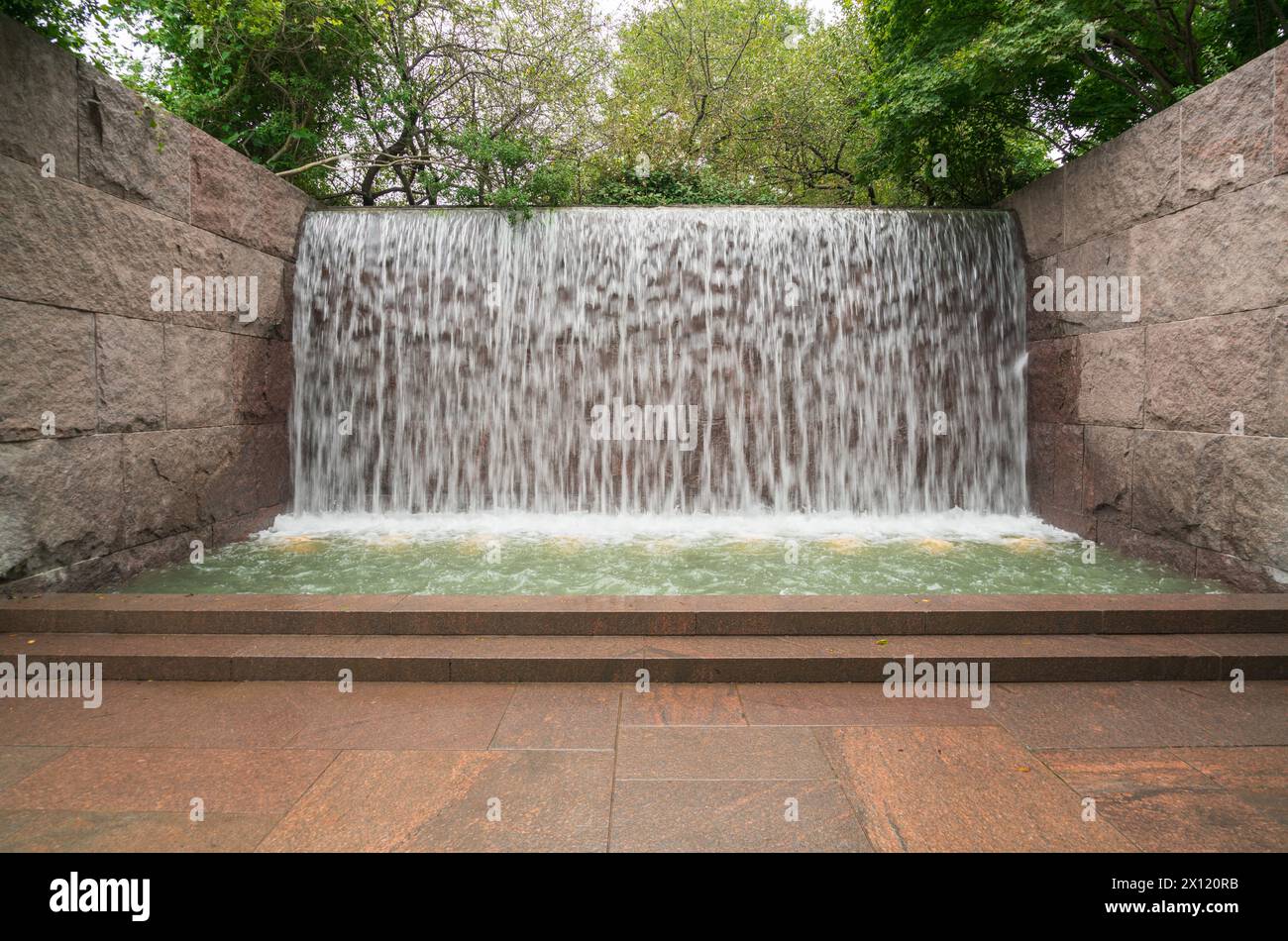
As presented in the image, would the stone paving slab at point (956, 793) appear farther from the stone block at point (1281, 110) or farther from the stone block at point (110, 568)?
the stone block at point (110, 568)

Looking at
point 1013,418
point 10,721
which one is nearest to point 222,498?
point 10,721

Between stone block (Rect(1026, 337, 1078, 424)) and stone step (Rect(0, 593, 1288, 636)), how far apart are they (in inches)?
145

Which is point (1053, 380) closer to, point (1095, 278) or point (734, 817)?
point (1095, 278)

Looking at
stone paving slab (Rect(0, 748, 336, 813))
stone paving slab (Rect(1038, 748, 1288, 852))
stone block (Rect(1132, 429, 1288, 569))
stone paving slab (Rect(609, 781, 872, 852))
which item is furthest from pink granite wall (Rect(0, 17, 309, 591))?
stone block (Rect(1132, 429, 1288, 569))

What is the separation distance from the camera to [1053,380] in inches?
334

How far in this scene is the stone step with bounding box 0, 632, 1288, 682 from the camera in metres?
4.38

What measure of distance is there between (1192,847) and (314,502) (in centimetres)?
881

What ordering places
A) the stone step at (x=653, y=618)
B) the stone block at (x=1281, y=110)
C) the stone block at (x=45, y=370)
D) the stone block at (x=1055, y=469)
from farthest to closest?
the stone block at (x=1055, y=469), the stone block at (x=1281, y=110), the stone block at (x=45, y=370), the stone step at (x=653, y=618)

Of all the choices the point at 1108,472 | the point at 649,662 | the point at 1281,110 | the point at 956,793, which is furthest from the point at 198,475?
the point at 1281,110

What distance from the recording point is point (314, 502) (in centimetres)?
896

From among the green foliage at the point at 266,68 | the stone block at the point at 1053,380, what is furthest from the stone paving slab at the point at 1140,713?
the green foliage at the point at 266,68

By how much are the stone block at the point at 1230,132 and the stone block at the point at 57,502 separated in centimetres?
947

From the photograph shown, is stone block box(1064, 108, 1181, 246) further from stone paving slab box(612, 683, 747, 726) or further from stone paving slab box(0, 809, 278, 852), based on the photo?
stone paving slab box(0, 809, 278, 852)

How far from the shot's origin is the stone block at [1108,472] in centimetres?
723
